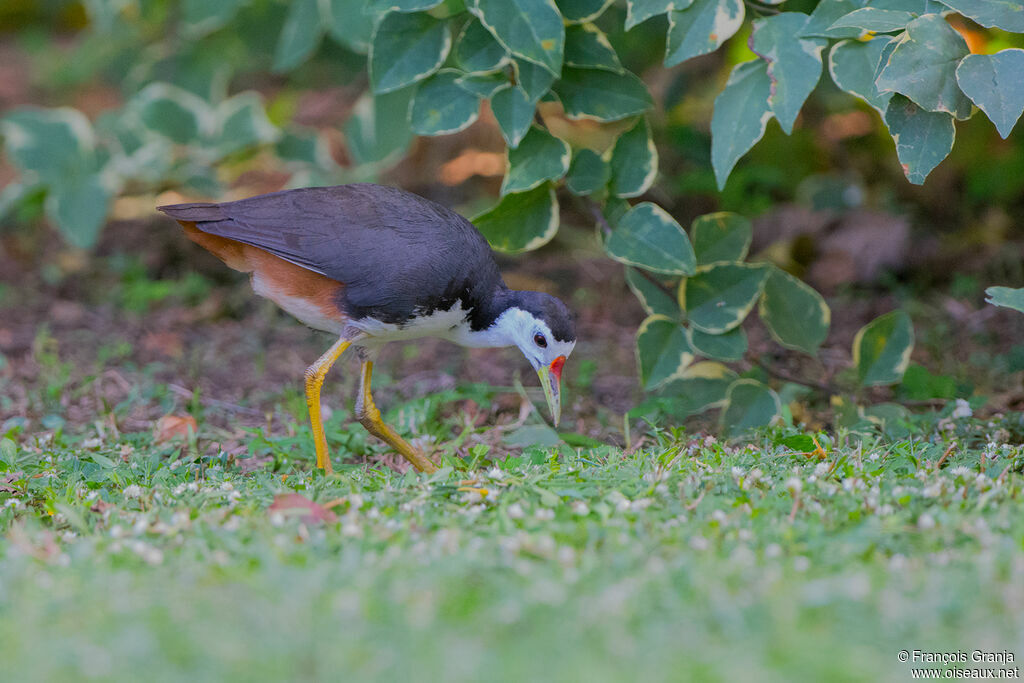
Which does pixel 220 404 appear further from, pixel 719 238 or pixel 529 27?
pixel 719 238

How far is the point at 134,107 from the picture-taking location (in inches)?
235

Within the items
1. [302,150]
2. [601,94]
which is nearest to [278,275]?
[601,94]

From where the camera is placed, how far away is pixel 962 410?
155 inches

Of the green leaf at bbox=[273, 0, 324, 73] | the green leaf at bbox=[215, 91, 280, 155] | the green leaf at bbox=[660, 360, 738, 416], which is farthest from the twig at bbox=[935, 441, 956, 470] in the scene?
the green leaf at bbox=[215, 91, 280, 155]

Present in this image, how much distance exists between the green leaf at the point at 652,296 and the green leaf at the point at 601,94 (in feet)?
2.17

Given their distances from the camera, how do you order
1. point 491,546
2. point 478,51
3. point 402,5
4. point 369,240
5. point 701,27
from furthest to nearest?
1. point 478,51
2. point 369,240
3. point 402,5
4. point 701,27
5. point 491,546

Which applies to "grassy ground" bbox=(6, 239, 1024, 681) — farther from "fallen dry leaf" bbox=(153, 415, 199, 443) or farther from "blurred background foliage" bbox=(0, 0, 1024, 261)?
"blurred background foliage" bbox=(0, 0, 1024, 261)

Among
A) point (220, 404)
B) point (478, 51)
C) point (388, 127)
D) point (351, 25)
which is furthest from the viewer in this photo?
point (388, 127)

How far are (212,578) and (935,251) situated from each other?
502 cm

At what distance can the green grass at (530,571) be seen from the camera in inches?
77.1

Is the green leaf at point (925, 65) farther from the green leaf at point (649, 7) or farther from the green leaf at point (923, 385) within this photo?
the green leaf at point (923, 385)

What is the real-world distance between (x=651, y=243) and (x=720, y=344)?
20.2 inches

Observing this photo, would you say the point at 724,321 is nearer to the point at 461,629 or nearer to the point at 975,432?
the point at 975,432

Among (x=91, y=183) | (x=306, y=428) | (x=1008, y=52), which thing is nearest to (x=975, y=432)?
(x=1008, y=52)
